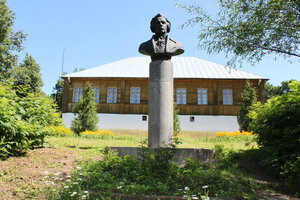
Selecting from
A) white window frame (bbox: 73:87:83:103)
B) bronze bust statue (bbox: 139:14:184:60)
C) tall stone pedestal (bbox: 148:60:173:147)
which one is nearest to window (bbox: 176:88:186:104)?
white window frame (bbox: 73:87:83:103)

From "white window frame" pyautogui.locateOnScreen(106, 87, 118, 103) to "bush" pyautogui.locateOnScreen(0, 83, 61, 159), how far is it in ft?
48.2

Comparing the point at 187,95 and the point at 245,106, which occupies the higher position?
the point at 187,95

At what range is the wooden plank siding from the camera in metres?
20.7

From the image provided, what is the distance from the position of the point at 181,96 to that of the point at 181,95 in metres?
0.09

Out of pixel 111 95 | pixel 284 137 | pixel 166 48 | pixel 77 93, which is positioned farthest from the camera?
pixel 77 93

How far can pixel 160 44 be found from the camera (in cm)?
646

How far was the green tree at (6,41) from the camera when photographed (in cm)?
2172

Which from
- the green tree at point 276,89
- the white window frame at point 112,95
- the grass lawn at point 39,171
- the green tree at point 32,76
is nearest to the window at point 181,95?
the white window frame at point 112,95

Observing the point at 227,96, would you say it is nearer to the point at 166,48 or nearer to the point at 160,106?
the point at 166,48

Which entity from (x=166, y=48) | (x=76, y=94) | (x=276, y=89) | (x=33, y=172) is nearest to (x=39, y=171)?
(x=33, y=172)

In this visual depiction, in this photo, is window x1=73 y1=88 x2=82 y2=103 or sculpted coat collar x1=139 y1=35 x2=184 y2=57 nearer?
sculpted coat collar x1=139 y1=35 x2=184 y2=57

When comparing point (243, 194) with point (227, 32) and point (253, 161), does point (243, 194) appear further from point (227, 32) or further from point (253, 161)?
point (227, 32)

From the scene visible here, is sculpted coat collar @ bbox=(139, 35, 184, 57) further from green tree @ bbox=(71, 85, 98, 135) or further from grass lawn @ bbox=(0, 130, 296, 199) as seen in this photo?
green tree @ bbox=(71, 85, 98, 135)

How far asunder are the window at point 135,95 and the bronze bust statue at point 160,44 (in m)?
14.8
